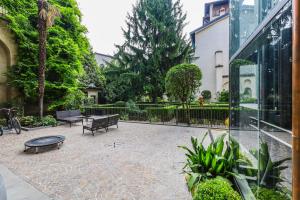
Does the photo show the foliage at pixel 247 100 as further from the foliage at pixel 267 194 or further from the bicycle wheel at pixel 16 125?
the bicycle wheel at pixel 16 125

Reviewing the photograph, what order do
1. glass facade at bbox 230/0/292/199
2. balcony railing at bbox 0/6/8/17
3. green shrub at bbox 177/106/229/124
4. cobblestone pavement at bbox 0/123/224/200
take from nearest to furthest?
glass facade at bbox 230/0/292/199 → cobblestone pavement at bbox 0/123/224/200 → green shrub at bbox 177/106/229/124 → balcony railing at bbox 0/6/8/17

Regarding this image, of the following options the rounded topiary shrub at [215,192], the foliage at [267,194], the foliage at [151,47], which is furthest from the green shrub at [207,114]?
the rounded topiary shrub at [215,192]

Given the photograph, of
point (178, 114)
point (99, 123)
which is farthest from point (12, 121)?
point (178, 114)

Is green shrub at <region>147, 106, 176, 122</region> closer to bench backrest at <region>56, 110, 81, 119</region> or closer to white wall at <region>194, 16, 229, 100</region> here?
bench backrest at <region>56, 110, 81, 119</region>

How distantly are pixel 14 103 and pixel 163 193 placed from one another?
1467 centimetres

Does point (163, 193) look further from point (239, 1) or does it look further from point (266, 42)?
point (239, 1)

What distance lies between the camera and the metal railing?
11.2 meters

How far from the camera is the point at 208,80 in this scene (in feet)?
78.1

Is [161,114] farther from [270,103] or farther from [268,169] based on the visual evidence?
[270,103]

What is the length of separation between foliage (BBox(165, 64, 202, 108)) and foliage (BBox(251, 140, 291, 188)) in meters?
8.35

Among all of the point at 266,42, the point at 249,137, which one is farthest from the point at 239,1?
the point at 249,137

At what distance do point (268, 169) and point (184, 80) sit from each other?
342 inches

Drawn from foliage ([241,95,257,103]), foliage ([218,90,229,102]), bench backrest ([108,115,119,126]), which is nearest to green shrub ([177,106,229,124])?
bench backrest ([108,115,119,126])

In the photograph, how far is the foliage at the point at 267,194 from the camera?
2046 millimetres
